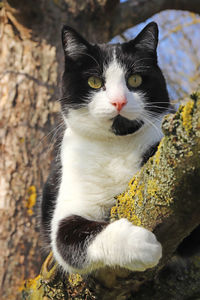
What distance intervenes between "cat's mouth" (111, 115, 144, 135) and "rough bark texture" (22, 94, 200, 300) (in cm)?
38

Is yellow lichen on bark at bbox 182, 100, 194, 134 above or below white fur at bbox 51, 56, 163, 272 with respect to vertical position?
above

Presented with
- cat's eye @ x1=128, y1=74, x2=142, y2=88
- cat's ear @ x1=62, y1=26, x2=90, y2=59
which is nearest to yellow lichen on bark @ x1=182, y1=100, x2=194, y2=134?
cat's eye @ x1=128, y1=74, x2=142, y2=88

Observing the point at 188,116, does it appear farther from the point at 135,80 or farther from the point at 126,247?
the point at 135,80

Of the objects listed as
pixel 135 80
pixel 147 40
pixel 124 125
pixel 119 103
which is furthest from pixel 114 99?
pixel 147 40

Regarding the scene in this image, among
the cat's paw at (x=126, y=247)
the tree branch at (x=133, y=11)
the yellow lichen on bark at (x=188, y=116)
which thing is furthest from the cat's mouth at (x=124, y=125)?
the tree branch at (x=133, y=11)

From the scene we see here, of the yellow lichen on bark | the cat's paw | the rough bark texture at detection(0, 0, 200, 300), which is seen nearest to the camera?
the yellow lichen on bark

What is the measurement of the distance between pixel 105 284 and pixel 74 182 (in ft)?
1.62

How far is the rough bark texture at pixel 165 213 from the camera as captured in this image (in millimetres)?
972

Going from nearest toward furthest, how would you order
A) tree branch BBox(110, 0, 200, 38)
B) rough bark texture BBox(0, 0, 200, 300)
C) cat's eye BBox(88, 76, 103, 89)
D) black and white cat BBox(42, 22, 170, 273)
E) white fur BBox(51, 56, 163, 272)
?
black and white cat BBox(42, 22, 170, 273)
white fur BBox(51, 56, 163, 272)
cat's eye BBox(88, 76, 103, 89)
rough bark texture BBox(0, 0, 200, 300)
tree branch BBox(110, 0, 200, 38)

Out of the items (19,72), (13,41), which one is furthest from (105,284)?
(13,41)

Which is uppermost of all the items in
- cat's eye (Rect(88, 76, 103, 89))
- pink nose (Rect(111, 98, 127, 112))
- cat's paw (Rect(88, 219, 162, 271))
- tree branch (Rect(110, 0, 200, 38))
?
tree branch (Rect(110, 0, 200, 38))

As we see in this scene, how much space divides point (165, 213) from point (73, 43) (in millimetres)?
1133

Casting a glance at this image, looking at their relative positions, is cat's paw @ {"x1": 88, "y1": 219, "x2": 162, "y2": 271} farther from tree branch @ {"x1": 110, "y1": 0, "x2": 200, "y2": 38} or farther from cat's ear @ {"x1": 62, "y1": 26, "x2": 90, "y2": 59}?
tree branch @ {"x1": 110, "y1": 0, "x2": 200, "y2": 38}

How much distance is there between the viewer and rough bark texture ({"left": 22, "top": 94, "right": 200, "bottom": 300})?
0.97 meters
